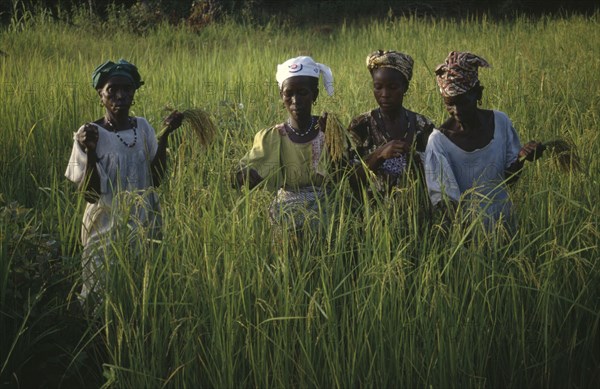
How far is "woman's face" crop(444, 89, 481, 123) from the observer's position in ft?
11.2

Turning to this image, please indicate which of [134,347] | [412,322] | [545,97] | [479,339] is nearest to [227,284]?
[134,347]

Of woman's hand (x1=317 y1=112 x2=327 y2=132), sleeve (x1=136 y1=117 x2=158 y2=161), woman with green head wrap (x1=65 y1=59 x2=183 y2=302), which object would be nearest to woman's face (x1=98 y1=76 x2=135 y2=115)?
woman with green head wrap (x1=65 y1=59 x2=183 y2=302)

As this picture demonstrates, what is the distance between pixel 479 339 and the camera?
8.83 ft

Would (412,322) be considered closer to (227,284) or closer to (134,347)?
(227,284)

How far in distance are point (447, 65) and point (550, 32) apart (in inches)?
279

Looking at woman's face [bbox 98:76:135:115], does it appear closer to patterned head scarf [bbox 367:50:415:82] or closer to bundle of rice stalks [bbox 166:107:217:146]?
bundle of rice stalks [bbox 166:107:217:146]

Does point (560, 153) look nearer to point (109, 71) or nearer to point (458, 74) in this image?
point (458, 74)

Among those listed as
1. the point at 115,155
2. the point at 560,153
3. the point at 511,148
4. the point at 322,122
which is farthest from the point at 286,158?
the point at 560,153

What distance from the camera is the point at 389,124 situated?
372cm

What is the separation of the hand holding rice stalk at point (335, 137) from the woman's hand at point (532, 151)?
28.0 inches

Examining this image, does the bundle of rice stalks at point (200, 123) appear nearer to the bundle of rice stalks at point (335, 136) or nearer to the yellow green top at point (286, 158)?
the yellow green top at point (286, 158)

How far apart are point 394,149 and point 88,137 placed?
1.28 metres

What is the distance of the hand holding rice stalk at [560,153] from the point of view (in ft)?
10.6

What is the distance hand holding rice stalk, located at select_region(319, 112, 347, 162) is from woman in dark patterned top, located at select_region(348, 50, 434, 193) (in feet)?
0.84
